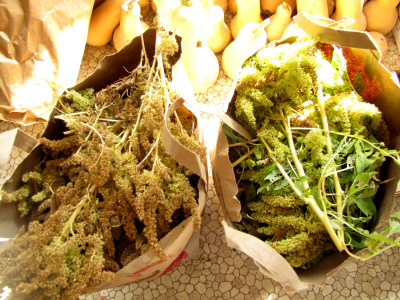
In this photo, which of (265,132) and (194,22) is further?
(194,22)

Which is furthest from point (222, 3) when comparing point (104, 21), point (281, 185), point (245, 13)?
point (281, 185)

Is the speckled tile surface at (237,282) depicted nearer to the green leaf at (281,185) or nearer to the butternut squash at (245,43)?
the green leaf at (281,185)

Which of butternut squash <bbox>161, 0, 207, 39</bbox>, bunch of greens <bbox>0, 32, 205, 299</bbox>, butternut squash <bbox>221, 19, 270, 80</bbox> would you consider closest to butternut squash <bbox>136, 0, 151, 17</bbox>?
butternut squash <bbox>161, 0, 207, 39</bbox>

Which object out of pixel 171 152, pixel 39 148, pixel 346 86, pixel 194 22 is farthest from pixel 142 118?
pixel 346 86

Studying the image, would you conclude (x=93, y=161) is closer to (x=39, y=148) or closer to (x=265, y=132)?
(x=39, y=148)

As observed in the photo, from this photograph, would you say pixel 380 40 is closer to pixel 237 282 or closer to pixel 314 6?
pixel 314 6
